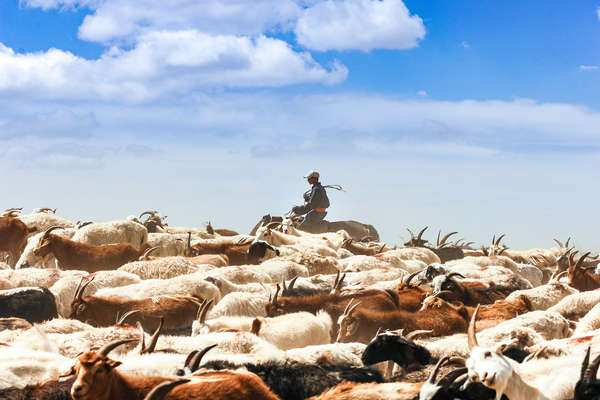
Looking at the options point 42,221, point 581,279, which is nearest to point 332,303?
point 581,279

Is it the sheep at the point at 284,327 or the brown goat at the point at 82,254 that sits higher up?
the brown goat at the point at 82,254

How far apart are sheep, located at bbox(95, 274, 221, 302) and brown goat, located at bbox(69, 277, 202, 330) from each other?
569mm

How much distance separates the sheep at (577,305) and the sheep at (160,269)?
6017mm

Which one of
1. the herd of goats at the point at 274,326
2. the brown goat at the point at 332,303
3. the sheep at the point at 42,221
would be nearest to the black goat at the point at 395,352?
the herd of goats at the point at 274,326

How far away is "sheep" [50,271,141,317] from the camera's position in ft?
33.0

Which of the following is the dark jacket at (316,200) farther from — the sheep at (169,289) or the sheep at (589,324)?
the sheep at (589,324)

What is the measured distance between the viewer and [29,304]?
30.3 feet

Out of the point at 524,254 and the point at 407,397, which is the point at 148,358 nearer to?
the point at 407,397

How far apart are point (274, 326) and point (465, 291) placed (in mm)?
4324

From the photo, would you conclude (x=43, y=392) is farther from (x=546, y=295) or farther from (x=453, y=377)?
(x=546, y=295)

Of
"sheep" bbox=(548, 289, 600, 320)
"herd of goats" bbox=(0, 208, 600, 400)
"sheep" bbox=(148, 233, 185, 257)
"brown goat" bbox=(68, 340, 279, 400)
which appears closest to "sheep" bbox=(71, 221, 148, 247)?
"herd of goats" bbox=(0, 208, 600, 400)

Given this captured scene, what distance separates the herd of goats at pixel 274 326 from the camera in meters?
4.88

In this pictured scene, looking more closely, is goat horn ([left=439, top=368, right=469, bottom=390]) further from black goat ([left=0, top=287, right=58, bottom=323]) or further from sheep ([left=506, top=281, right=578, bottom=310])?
black goat ([left=0, top=287, right=58, bottom=323])

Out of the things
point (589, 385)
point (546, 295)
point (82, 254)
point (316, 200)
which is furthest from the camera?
point (316, 200)
